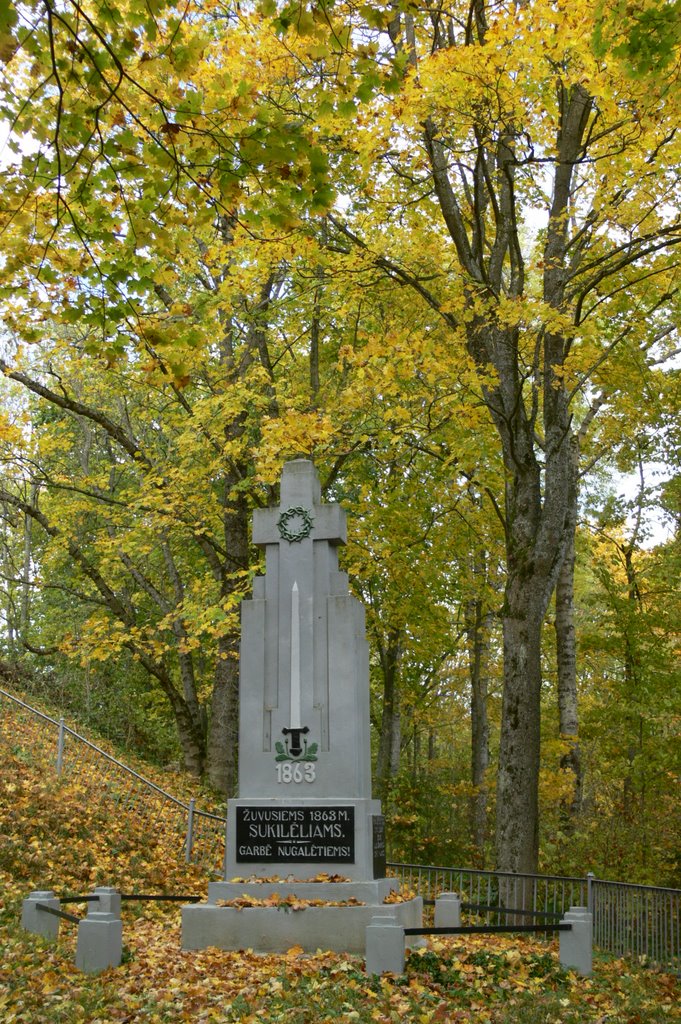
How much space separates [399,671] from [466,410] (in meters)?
10.6

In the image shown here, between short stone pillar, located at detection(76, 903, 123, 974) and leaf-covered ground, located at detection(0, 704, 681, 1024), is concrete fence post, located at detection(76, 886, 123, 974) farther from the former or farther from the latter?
leaf-covered ground, located at detection(0, 704, 681, 1024)

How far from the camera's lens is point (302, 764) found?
10070mm

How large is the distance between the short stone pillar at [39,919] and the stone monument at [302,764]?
123cm

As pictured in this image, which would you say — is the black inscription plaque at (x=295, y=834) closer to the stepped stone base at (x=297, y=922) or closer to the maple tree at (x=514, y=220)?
the stepped stone base at (x=297, y=922)

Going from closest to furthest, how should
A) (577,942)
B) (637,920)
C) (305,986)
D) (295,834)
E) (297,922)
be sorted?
(305,986) → (577,942) → (297,922) → (295,834) → (637,920)

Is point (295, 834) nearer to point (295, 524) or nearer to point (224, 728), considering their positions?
point (295, 524)

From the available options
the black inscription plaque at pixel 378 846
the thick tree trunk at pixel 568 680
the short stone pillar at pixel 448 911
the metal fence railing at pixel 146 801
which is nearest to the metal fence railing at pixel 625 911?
the short stone pillar at pixel 448 911

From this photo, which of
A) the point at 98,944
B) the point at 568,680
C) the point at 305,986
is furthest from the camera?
the point at 568,680

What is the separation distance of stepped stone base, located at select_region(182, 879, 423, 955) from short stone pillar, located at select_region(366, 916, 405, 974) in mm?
1200

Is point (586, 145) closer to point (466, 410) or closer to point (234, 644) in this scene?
point (466, 410)

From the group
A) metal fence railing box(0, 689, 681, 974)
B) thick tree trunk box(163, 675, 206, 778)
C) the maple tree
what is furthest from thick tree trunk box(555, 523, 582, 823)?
thick tree trunk box(163, 675, 206, 778)

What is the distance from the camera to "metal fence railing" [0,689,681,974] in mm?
10383

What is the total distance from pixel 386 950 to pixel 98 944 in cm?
238

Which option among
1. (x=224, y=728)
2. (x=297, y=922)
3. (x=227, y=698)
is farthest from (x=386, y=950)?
(x=224, y=728)
